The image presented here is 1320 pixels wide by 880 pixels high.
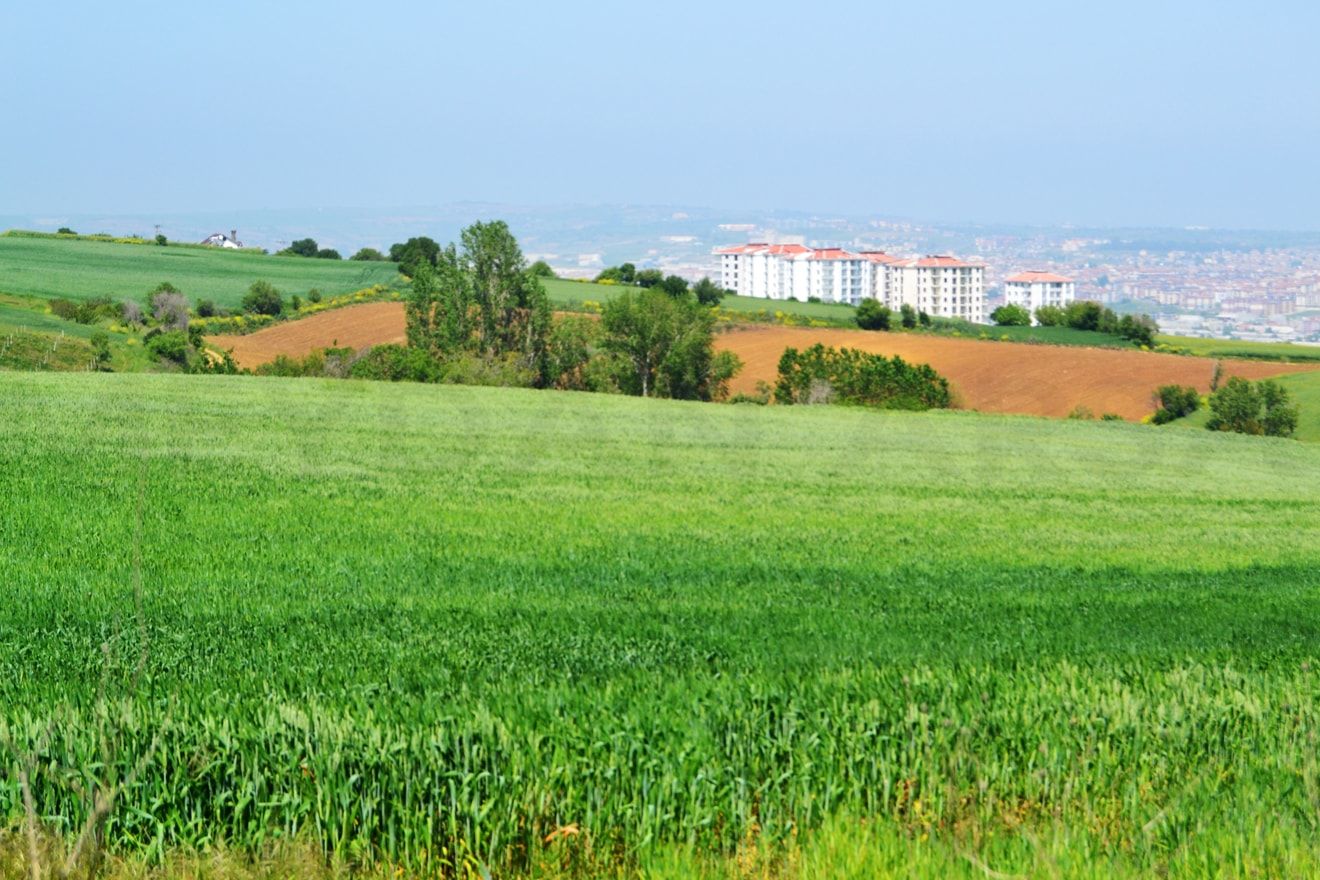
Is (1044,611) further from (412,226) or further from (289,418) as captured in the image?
(412,226)

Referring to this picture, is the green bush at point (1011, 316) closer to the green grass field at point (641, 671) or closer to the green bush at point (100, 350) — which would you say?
the green bush at point (100, 350)

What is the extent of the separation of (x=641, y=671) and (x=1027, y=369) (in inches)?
3038

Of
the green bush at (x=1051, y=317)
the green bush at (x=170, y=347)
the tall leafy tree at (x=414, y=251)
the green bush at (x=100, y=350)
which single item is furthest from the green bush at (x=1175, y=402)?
the tall leafy tree at (x=414, y=251)

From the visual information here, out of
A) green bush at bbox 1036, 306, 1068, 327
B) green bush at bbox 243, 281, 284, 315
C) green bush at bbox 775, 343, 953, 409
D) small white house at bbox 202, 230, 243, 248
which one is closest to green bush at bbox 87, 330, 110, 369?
green bush at bbox 243, 281, 284, 315

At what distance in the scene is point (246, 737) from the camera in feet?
19.0

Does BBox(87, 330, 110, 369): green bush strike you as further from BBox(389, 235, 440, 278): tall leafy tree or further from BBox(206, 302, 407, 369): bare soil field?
BBox(389, 235, 440, 278): tall leafy tree

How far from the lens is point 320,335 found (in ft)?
251

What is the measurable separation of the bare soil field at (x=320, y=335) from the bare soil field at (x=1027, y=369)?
72.5 feet

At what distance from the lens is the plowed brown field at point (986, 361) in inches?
2931

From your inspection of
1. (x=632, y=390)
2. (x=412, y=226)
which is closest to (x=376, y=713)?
(x=632, y=390)

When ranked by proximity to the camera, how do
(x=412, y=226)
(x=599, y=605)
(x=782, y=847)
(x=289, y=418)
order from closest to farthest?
(x=782, y=847) → (x=599, y=605) → (x=289, y=418) → (x=412, y=226)

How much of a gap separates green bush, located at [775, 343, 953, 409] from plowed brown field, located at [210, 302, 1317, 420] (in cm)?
259

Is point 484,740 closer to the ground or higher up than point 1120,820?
higher up

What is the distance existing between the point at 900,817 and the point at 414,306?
74371 mm
